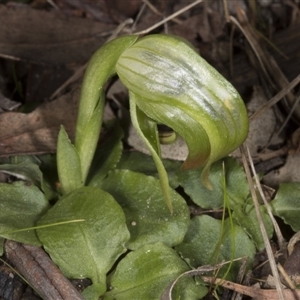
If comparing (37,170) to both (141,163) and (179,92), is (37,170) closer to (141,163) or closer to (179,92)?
(141,163)

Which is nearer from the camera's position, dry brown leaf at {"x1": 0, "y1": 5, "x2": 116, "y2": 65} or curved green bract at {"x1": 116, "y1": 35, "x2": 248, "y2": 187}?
curved green bract at {"x1": 116, "y1": 35, "x2": 248, "y2": 187}

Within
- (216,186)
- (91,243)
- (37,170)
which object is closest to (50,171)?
(37,170)

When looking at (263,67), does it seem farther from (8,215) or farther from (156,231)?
(8,215)

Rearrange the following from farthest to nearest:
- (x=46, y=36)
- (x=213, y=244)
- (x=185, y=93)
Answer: (x=46, y=36) → (x=213, y=244) → (x=185, y=93)

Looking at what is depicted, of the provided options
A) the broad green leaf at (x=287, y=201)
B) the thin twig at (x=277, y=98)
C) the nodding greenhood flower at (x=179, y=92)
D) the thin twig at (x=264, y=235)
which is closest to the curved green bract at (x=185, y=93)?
the nodding greenhood flower at (x=179, y=92)

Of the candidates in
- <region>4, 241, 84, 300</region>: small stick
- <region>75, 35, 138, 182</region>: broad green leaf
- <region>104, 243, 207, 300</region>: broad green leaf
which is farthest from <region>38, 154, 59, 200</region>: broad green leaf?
<region>104, 243, 207, 300</region>: broad green leaf

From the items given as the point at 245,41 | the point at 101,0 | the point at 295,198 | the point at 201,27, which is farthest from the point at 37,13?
the point at 295,198

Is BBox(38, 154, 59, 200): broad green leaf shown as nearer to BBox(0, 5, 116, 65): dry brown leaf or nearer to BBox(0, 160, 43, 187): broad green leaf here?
BBox(0, 160, 43, 187): broad green leaf

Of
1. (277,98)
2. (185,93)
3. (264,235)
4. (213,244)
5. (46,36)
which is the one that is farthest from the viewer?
(46,36)
